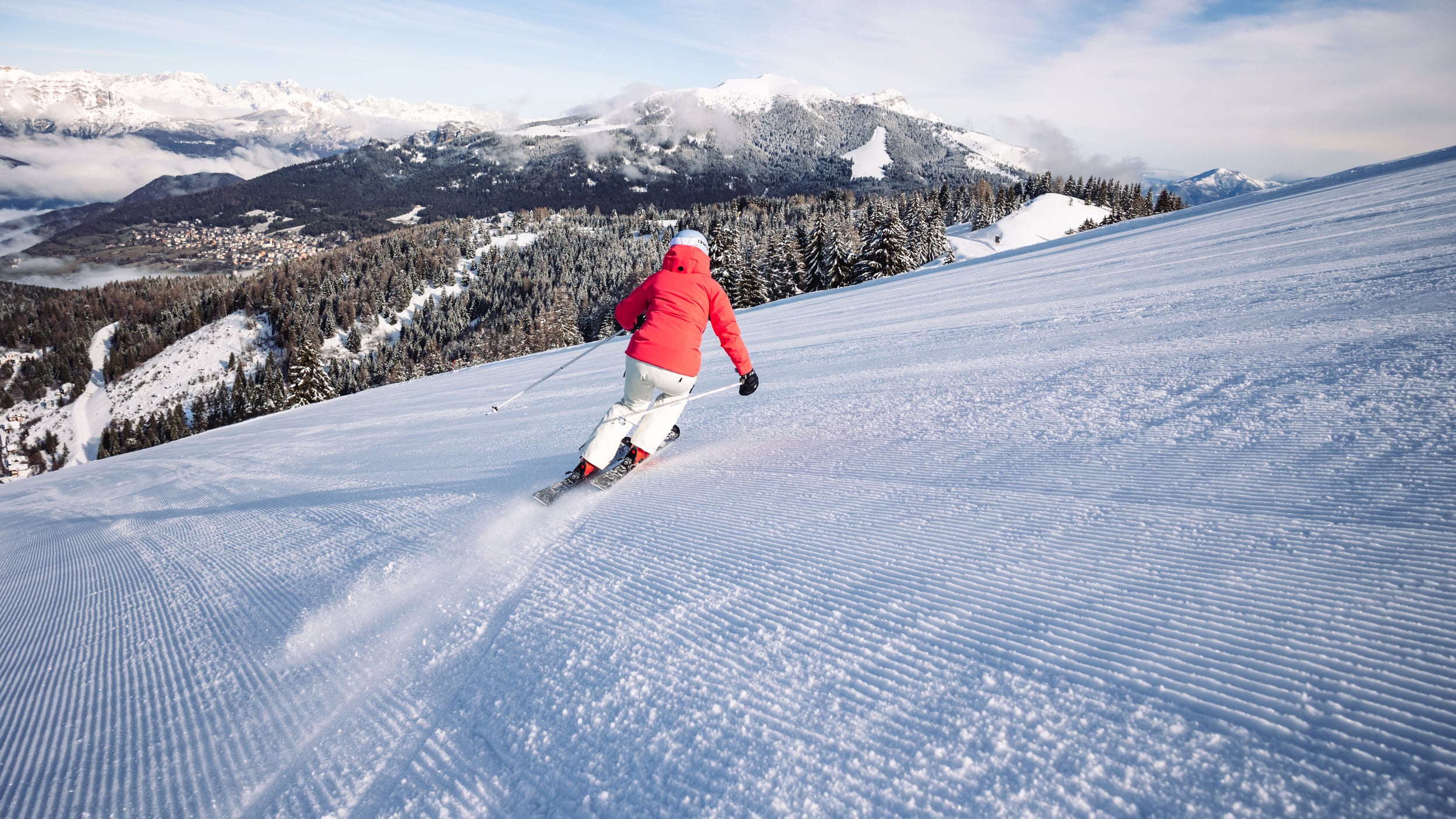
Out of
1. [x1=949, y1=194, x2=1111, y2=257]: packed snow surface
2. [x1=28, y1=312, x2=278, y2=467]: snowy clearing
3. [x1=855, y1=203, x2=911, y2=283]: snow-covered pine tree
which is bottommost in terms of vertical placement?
[x1=28, y1=312, x2=278, y2=467]: snowy clearing

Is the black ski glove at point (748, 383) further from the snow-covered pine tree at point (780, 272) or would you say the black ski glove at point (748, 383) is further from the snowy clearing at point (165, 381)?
the snowy clearing at point (165, 381)

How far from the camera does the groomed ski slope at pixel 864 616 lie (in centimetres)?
153

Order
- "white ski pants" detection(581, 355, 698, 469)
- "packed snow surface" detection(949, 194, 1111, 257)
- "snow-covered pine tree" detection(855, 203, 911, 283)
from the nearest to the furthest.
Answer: "white ski pants" detection(581, 355, 698, 469)
"snow-covered pine tree" detection(855, 203, 911, 283)
"packed snow surface" detection(949, 194, 1111, 257)

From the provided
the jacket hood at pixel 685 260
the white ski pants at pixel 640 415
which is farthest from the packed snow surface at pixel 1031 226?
the white ski pants at pixel 640 415

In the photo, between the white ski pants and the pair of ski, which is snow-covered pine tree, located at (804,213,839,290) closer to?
the white ski pants

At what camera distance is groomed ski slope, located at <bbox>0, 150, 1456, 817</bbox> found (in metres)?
1.53

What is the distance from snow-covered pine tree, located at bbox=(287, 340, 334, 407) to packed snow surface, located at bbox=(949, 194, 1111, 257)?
6121 cm

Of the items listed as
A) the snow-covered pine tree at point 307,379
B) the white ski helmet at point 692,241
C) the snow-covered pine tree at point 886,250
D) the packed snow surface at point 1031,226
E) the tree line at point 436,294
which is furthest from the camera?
the packed snow surface at point 1031,226

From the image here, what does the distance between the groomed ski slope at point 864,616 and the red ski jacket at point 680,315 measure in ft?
2.65

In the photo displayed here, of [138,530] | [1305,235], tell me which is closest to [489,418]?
→ [138,530]

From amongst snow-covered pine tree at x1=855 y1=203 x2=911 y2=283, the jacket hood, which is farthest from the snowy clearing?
the jacket hood

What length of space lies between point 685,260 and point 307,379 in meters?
54.2

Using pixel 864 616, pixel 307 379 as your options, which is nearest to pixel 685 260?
pixel 864 616

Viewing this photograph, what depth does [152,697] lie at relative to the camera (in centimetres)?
257
